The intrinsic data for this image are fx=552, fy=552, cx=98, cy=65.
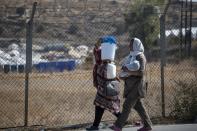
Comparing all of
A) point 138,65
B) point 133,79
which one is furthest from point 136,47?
point 133,79

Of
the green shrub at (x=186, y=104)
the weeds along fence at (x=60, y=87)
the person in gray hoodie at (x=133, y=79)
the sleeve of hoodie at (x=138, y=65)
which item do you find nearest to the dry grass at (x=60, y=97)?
the weeds along fence at (x=60, y=87)

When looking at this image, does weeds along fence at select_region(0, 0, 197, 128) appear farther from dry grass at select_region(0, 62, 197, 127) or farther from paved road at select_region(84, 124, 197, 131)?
paved road at select_region(84, 124, 197, 131)

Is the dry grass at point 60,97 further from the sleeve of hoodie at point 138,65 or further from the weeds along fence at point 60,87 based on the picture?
the sleeve of hoodie at point 138,65

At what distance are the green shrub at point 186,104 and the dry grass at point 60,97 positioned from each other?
380 millimetres

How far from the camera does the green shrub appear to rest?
10375mm

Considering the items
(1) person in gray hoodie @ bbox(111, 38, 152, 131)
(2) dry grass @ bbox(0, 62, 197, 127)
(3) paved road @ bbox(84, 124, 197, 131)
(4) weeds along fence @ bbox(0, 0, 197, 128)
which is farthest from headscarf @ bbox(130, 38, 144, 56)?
(2) dry grass @ bbox(0, 62, 197, 127)

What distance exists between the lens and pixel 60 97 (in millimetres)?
13188

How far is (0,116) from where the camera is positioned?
35.7 ft

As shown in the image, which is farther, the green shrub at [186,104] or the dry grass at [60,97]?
the dry grass at [60,97]

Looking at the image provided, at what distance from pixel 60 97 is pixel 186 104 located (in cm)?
379

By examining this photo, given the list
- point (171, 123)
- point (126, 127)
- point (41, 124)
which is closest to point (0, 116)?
point (41, 124)

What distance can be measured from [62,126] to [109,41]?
1.89m

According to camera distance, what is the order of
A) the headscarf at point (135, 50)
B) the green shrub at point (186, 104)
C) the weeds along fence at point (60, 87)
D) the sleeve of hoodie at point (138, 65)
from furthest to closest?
the weeds along fence at point (60, 87) < the green shrub at point (186, 104) < the headscarf at point (135, 50) < the sleeve of hoodie at point (138, 65)

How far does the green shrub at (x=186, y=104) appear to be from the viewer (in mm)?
10375
